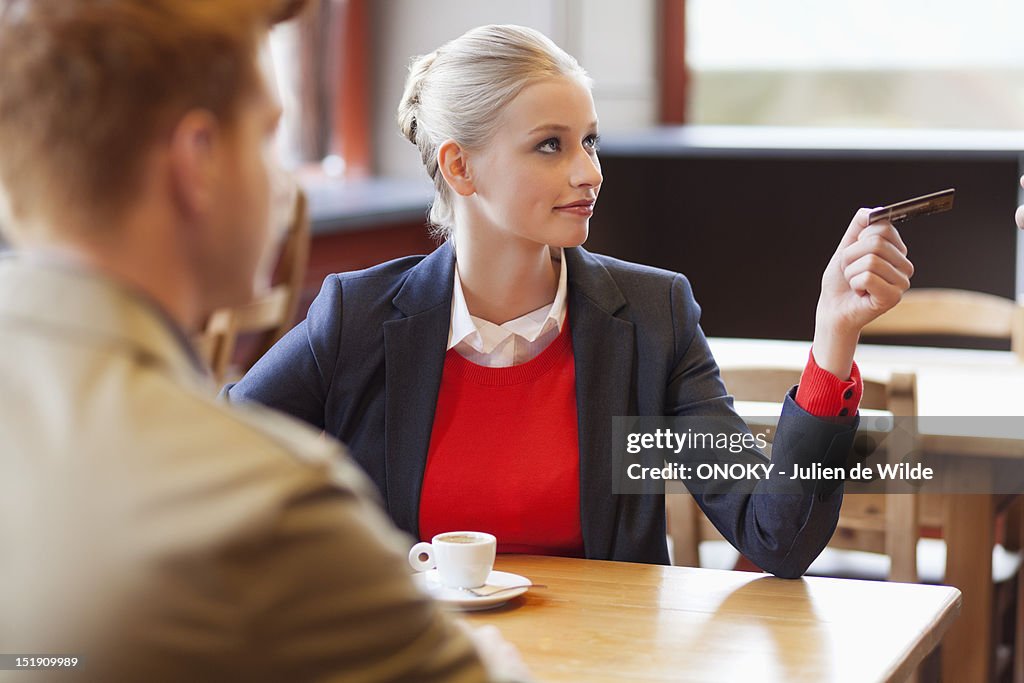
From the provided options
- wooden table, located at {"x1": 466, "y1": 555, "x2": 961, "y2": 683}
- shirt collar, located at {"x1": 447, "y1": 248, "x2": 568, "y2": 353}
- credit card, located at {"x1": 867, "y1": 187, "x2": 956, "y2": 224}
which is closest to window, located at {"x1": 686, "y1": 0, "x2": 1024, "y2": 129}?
shirt collar, located at {"x1": 447, "y1": 248, "x2": 568, "y2": 353}

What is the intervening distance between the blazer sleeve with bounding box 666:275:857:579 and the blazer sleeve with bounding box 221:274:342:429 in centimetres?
45

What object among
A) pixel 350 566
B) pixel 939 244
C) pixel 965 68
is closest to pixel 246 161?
pixel 350 566

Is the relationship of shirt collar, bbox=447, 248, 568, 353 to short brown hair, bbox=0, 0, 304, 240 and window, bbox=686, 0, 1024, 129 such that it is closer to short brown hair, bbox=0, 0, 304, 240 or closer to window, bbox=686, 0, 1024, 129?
short brown hair, bbox=0, 0, 304, 240

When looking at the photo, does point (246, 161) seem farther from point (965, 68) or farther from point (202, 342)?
point (965, 68)

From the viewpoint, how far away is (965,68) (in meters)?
4.85

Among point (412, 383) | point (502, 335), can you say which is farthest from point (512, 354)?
point (412, 383)

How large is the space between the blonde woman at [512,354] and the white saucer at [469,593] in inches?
8.2

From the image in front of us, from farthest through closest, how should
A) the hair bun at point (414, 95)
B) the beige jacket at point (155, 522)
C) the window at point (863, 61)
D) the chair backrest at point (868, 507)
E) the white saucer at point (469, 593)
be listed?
the window at point (863, 61)
the chair backrest at point (868, 507)
the hair bun at point (414, 95)
the white saucer at point (469, 593)
the beige jacket at point (155, 522)

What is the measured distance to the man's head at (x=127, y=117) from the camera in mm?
675

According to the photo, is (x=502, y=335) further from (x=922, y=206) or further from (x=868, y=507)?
(x=868, y=507)

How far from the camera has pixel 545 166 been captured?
1.71 meters

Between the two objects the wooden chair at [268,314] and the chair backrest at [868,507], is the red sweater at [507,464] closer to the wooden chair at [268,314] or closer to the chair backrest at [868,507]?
the chair backrest at [868,507]

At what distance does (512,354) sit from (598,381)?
0.12 meters

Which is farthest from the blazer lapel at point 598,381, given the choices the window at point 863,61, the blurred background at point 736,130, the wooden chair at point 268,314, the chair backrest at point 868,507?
the window at point 863,61
